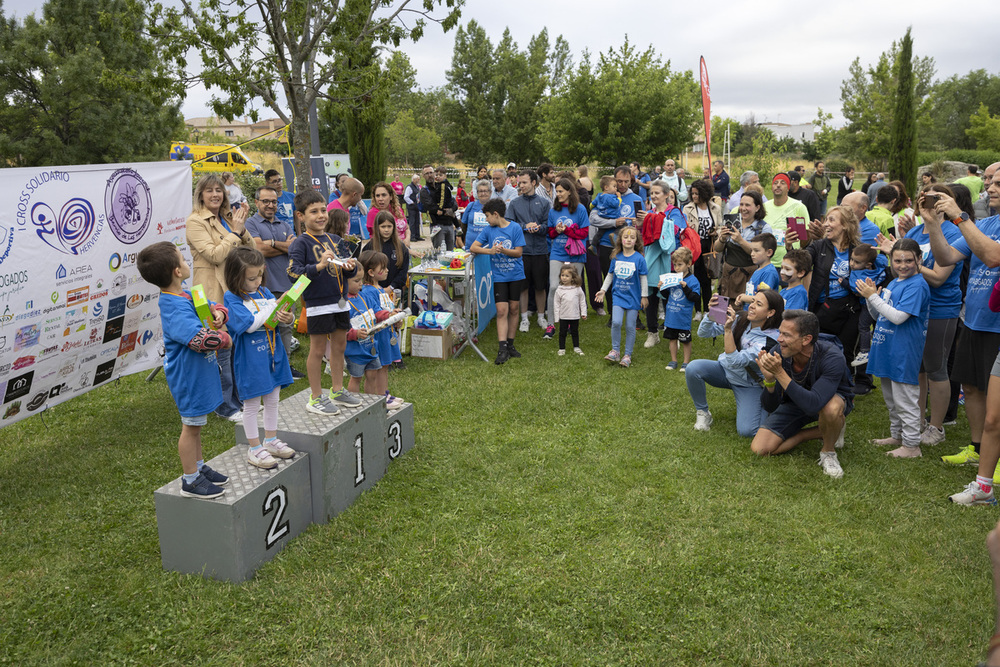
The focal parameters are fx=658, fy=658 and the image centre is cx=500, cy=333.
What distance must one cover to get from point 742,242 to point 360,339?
13.2 ft

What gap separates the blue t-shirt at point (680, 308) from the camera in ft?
24.1

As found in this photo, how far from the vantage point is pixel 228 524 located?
3432mm

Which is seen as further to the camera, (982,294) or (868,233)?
(868,233)

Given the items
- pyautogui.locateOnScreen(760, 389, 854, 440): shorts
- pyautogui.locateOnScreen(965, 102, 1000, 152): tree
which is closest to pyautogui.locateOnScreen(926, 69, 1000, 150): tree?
pyautogui.locateOnScreen(965, 102, 1000, 152): tree

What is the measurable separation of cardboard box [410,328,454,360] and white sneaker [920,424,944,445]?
192 inches

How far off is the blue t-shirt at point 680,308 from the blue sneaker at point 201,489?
196 inches

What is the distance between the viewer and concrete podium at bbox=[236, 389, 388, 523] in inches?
161

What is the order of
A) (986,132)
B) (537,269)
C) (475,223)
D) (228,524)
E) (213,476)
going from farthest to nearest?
(986,132), (475,223), (537,269), (213,476), (228,524)

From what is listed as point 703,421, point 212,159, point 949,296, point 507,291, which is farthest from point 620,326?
point 212,159

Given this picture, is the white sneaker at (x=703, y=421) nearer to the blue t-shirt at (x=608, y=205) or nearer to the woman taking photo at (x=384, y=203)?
the woman taking photo at (x=384, y=203)

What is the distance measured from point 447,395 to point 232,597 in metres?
3.38

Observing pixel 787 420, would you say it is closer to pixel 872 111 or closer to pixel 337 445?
pixel 337 445

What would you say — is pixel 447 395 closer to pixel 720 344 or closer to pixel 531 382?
pixel 531 382

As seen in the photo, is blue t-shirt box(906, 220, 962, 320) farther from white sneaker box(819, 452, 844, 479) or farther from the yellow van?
the yellow van
